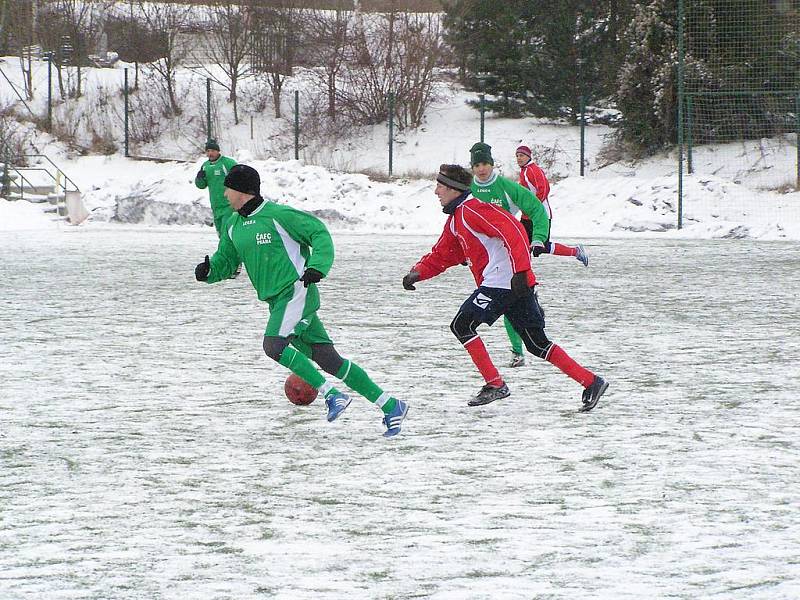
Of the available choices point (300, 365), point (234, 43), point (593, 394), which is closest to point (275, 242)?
point (300, 365)

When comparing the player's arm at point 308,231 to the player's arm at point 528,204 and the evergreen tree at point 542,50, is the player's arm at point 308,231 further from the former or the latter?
the evergreen tree at point 542,50

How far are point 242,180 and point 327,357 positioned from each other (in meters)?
1.07

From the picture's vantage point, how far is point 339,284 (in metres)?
A: 14.0

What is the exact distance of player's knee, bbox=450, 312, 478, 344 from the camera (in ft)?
23.2

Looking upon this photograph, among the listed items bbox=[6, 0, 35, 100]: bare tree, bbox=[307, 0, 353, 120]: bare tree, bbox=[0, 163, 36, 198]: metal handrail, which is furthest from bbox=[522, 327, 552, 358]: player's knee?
bbox=[6, 0, 35, 100]: bare tree

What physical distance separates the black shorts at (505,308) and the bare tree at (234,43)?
104 ft

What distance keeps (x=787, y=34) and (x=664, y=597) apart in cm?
2453

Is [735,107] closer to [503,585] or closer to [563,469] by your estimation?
[563,469]

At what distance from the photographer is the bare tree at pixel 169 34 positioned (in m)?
38.3

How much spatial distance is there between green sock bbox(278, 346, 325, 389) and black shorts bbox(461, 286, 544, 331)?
1.05 m

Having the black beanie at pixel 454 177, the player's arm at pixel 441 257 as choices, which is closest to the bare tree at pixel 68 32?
the player's arm at pixel 441 257

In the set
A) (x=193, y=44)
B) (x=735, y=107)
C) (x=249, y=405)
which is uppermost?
(x=193, y=44)

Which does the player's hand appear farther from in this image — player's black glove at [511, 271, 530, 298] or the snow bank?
the snow bank

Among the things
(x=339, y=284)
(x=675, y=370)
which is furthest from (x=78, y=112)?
(x=675, y=370)
